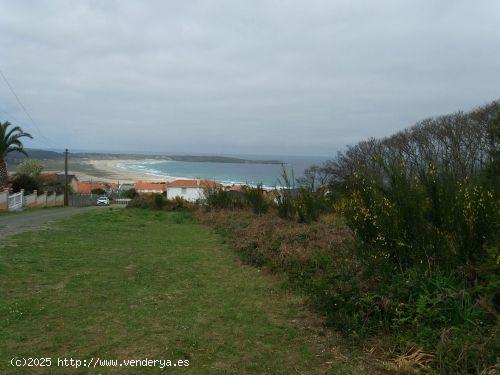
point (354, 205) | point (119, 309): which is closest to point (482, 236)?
point (354, 205)

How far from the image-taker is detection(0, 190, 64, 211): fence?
23469mm

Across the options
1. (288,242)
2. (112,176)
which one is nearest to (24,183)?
(288,242)

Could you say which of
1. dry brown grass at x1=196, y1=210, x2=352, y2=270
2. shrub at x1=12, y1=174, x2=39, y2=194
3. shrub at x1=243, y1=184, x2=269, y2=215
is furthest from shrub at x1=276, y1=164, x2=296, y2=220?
shrub at x1=12, y1=174, x2=39, y2=194

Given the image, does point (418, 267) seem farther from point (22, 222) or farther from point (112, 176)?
point (112, 176)

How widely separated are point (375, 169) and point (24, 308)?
505cm

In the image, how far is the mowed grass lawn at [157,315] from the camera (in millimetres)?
3510

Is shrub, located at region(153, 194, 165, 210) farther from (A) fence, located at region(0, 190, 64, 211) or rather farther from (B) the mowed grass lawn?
(B) the mowed grass lawn

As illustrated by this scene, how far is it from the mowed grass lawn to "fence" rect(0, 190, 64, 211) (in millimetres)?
17695

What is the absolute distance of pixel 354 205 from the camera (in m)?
5.49

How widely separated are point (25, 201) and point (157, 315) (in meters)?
26.7

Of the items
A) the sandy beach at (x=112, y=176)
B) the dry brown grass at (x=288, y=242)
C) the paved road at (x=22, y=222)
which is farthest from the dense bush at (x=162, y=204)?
the sandy beach at (x=112, y=176)

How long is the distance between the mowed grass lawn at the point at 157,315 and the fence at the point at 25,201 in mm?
17695

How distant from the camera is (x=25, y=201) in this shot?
2753 cm

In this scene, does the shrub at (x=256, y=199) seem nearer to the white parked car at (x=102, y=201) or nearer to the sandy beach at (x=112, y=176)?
the white parked car at (x=102, y=201)
